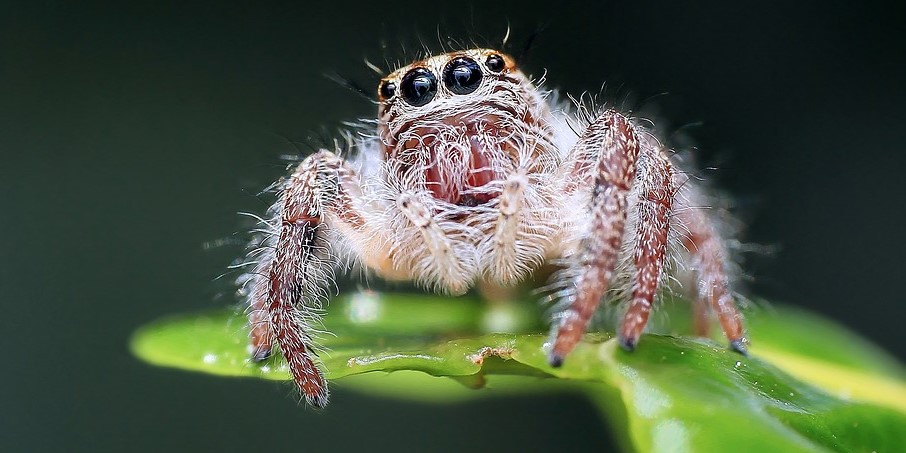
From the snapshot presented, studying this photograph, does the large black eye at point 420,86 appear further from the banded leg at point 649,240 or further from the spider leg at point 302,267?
the banded leg at point 649,240

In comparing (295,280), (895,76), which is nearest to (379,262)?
(295,280)

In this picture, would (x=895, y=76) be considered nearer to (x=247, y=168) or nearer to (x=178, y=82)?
(x=247, y=168)

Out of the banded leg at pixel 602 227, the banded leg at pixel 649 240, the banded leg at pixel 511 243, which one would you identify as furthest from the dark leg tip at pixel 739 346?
the banded leg at pixel 511 243

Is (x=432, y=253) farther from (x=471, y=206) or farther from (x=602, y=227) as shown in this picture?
(x=602, y=227)

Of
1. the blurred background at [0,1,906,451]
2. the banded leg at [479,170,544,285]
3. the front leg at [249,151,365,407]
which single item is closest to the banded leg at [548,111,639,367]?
the banded leg at [479,170,544,285]

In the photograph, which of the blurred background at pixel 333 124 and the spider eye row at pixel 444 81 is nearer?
the spider eye row at pixel 444 81

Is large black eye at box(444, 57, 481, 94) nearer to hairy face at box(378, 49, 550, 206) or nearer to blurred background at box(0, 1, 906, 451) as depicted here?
hairy face at box(378, 49, 550, 206)

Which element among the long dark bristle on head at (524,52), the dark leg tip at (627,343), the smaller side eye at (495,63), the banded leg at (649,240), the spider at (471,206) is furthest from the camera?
the long dark bristle on head at (524,52)
